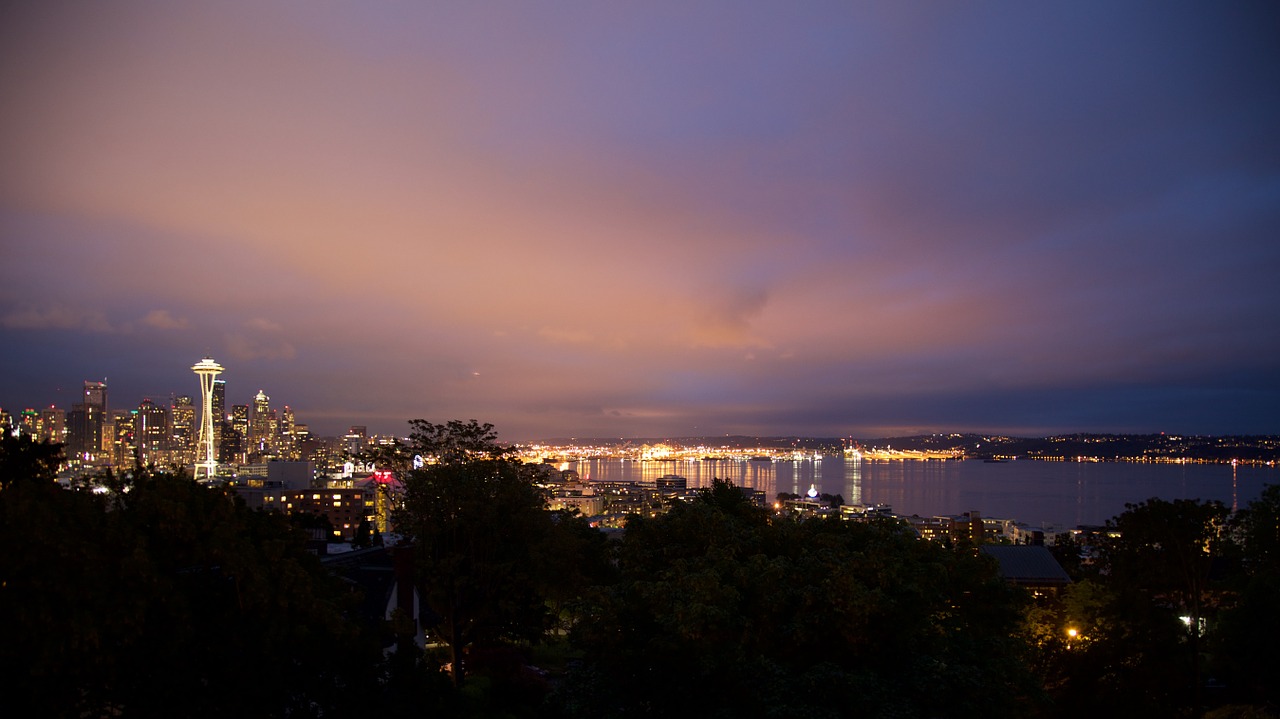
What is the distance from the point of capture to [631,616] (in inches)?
504

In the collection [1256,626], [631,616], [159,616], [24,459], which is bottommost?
[1256,626]

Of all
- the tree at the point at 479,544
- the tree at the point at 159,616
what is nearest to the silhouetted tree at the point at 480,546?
the tree at the point at 479,544

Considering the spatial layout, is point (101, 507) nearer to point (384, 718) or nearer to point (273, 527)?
point (273, 527)

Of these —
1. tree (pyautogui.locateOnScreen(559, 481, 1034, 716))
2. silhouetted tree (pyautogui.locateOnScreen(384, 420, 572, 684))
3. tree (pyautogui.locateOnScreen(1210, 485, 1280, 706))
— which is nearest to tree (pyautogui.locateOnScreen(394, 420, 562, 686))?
silhouetted tree (pyautogui.locateOnScreen(384, 420, 572, 684))

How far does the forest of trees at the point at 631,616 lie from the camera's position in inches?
301

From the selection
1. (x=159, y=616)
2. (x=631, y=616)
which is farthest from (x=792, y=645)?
(x=159, y=616)

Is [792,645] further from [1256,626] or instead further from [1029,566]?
[1029,566]

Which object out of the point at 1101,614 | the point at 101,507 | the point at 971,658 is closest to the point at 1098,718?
the point at 1101,614

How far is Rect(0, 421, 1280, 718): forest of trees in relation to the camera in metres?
7.65

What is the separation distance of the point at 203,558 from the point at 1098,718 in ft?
61.9

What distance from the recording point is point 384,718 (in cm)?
833

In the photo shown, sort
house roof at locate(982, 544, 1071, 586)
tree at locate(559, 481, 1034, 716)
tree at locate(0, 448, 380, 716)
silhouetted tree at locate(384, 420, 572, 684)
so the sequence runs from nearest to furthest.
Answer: tree at locate(0, 448, 380, 716) → tree at locate(559, 481, 1034, 716) → silhouetted tree at locate(384, 420, 572, 684) → house roof at locate(982, 544, 1071, 586)

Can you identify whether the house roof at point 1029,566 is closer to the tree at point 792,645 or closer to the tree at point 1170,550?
the tree at point 1170,550

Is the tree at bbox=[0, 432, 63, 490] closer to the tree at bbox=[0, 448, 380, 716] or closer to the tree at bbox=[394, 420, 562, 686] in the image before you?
the tree at bbox=[394, 420, 562, 686]
